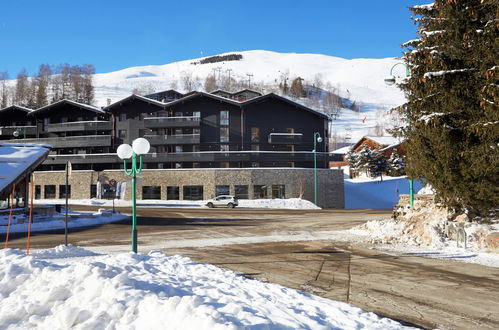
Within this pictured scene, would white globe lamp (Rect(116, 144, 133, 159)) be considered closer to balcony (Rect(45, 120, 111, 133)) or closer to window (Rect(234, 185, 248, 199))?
window (Rect(234, 185, 248, 199))

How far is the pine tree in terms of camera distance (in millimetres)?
13594

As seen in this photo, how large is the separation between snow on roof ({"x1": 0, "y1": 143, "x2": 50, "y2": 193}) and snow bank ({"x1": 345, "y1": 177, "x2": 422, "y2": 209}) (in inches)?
1517

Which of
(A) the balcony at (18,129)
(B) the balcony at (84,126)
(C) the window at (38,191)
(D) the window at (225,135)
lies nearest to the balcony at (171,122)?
(D) the window at (225,135)

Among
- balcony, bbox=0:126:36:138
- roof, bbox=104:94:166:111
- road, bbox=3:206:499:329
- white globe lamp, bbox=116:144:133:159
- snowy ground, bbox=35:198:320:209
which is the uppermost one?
roof, bbox=104:94:166:111

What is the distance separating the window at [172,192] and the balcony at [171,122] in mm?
9020

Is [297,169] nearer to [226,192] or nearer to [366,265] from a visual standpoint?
[226,192]

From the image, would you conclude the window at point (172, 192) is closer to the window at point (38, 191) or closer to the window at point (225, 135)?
the window at point (225, 135)

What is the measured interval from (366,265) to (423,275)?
1.71 m

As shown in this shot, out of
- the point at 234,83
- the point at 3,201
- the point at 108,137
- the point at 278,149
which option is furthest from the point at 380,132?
the point at 3,201

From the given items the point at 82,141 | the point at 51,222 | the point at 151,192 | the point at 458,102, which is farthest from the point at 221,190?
the point at 458,102

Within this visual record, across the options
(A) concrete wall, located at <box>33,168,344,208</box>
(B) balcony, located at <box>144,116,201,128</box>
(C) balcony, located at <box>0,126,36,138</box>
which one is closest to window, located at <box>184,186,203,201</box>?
(A) concrete wall, located at <box>33,168,344,208</box>

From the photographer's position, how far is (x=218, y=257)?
13.2 m

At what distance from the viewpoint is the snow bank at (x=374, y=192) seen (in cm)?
5425

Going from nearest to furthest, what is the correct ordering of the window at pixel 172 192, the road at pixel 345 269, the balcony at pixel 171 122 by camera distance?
the road at pixel 345 269, the window at pixel 172 192, the balcony at pixel 171 122
